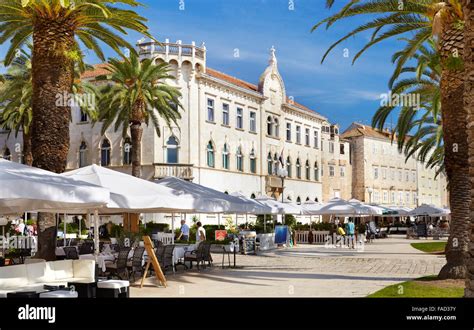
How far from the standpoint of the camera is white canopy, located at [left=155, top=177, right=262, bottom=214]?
18.8 m

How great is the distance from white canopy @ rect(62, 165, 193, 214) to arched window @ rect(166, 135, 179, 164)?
96.6ft

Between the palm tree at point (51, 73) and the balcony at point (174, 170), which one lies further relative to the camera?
the balcony at point (174, 170)

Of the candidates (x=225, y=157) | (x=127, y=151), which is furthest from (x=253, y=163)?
(x=127, y=151)

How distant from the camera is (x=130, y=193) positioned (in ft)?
52.3

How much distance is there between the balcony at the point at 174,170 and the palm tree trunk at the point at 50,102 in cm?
2804

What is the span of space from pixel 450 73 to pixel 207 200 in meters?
7.83

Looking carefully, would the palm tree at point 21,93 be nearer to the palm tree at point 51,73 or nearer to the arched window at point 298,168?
the palm tree at point 51,73

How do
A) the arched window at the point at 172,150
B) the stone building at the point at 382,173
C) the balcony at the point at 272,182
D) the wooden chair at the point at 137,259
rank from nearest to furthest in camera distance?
the wooden chair at the point at 137,259 → the arched window at the point at 172,150 → the balcony at the point at 272,182 → the stone building at the point at 382,173

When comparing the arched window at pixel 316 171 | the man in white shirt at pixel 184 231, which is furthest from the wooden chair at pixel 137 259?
the arched window at pixel 316 171

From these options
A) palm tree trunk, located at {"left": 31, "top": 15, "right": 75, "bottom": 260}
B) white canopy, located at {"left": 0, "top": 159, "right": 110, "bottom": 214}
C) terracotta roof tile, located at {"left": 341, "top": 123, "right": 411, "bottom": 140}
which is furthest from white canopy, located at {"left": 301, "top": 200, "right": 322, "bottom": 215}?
terracotta roof tile, located at {"left": 341, "top": 123, "right": 411, "bottom": 140}

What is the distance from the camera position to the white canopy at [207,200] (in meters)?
18.8

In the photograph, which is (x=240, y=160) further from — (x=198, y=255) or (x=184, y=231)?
(x=198, y=255)
